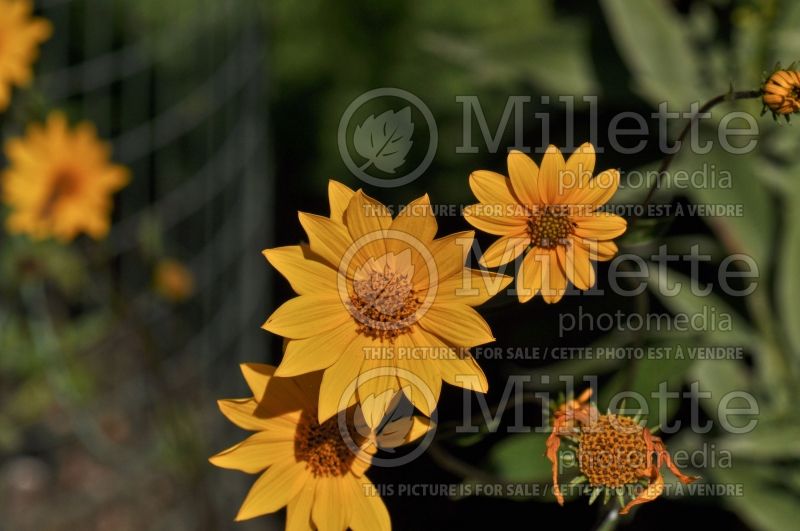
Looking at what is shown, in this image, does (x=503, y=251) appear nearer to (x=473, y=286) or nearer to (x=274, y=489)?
(x=473, y=286)

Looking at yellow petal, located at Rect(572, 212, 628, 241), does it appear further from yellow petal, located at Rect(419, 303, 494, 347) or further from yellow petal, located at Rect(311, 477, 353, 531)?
yellow petal, located at Rect(311, 477, 353, 531)

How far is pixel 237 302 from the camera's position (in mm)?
1820

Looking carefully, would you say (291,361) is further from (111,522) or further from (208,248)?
(208,248)

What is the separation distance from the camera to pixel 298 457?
56 centimetres

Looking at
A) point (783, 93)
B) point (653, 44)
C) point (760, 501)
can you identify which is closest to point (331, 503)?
point (783, 93)

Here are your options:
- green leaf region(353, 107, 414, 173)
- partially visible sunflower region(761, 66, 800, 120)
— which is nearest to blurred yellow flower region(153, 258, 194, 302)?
green leaf region(353, 107, 414, 173)

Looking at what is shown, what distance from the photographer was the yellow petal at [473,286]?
1.64 ft

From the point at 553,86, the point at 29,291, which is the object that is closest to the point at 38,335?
the point at 29,291

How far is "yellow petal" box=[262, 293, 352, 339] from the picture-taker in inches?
20.1

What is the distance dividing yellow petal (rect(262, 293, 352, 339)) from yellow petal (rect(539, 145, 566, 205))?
0.47 ft

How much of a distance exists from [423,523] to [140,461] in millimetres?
1151

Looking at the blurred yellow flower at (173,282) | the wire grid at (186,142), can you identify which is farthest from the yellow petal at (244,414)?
the wire grid at (186,142)

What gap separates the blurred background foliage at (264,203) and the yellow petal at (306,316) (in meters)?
0.34

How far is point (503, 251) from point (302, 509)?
0.66 feet
